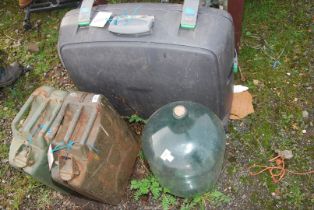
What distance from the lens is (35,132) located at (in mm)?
2020

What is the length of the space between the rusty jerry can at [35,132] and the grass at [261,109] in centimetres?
59

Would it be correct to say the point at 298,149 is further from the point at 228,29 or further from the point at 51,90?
the point at 51,90

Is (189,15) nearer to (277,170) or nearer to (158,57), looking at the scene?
(158,57)

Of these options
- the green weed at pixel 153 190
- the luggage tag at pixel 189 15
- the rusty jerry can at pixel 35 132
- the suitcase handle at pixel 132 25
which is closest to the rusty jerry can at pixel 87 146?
the rusty jerry can at pixel 35 132

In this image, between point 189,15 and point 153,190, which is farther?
point 153,190

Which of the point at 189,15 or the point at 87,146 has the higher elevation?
the point at 189,15

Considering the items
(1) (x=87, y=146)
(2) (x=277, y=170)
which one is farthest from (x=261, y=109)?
(1) (x=87, y=146)

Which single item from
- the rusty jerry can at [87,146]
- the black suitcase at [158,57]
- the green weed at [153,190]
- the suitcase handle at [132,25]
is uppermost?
the suitcase handle at [132,25]

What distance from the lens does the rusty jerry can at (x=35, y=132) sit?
201cm

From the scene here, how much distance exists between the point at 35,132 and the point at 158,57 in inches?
32.0

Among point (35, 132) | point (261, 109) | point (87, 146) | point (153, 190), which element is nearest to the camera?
point (87, 146)

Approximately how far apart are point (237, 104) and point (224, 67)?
29.3 inches

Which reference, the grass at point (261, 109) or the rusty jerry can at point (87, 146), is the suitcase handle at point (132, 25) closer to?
the rusty jerry can at point (87, 146)

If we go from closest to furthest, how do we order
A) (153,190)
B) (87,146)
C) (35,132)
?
(87,146) < (35,132) < (153,190)
